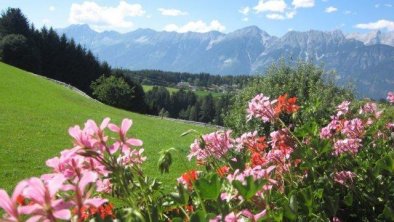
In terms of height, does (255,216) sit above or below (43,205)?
below

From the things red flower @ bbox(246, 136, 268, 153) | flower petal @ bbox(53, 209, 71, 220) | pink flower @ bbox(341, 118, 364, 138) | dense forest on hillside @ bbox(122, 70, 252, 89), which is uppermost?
flower petal @ bbox(53, 209, 71, 220)

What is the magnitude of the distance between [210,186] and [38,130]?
2053 cm

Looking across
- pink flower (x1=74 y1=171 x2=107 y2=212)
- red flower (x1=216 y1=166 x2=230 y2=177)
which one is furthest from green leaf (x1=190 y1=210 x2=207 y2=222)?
red flower (x1=216 y1=166 x2=230 y2=177)

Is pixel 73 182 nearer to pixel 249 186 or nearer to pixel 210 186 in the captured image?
pixel 210 186

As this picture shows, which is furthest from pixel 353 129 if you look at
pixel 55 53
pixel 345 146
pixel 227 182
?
pixel 55 53

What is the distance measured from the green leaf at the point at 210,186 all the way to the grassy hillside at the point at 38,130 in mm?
2875

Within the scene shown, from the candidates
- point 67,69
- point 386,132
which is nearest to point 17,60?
point 67,69

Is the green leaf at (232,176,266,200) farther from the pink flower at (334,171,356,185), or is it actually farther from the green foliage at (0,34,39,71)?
the green foliage at (0,34,39,71)

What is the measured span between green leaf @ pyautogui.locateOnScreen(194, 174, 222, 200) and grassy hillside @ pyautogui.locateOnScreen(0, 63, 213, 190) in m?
2.88

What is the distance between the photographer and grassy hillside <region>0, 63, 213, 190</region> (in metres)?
13.7

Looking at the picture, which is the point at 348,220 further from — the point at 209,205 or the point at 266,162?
the point at 209,205

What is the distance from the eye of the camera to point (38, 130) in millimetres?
20469

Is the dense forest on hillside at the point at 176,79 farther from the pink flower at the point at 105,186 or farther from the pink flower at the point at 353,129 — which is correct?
the pink flower at the point at 105,186

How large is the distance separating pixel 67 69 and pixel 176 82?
8947 centimetres
